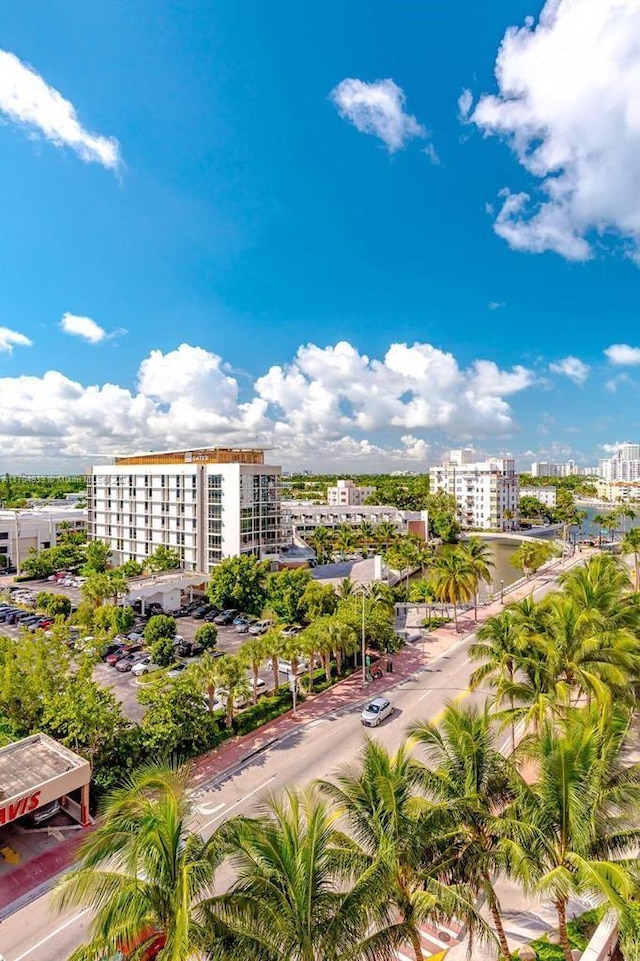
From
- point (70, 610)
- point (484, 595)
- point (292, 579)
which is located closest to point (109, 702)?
point (292, 579)

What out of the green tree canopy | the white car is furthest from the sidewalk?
the green tree canopy

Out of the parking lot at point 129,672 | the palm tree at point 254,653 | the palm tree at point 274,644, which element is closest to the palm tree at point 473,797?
the palm tree at point 254,653

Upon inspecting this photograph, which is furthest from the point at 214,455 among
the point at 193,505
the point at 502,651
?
the point at 502,651

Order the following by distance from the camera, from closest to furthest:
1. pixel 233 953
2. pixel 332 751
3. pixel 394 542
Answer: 1. pixel 233 953
2. pixel 332 751
3. pixel 394 542

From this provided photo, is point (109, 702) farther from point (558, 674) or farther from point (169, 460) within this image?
point (169, 460)

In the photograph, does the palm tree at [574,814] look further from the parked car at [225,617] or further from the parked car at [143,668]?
the parked car at [225,617]

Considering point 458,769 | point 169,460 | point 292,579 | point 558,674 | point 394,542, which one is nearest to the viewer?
point 458,769

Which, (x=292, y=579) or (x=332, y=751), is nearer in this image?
(x=332, y=751)
